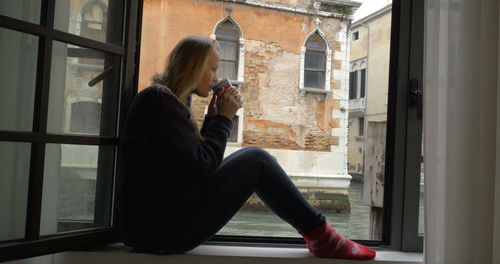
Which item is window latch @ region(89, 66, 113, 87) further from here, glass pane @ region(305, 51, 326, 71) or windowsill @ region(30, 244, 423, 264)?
glass pane @ region(305, 51, 326, 71)

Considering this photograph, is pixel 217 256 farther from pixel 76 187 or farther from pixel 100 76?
pixel 100 76

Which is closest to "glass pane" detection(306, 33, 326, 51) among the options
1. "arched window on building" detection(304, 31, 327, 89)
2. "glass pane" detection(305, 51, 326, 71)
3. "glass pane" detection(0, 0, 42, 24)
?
"arched window on building" detection(304, 31, 327, 89)

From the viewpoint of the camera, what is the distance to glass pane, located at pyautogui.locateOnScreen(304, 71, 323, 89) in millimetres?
11102

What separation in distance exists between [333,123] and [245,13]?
4265 mm

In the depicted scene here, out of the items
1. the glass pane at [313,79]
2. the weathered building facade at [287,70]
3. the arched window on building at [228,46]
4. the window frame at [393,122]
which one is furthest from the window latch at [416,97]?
the glass pane at [313,79]

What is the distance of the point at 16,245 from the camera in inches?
42.8

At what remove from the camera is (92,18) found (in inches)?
51.1

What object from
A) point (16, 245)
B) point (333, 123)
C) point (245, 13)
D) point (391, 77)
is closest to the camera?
point (16, 245)

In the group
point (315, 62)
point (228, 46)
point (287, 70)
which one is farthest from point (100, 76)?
point (287, 70)

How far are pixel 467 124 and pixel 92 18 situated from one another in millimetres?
1062

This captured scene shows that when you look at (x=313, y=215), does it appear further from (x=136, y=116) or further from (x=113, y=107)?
(x=113, y=107)

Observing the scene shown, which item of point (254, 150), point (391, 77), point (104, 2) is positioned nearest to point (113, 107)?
point (104, 2)

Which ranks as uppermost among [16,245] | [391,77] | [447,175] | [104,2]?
[104,2]

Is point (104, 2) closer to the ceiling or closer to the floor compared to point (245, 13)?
closer to the floor
